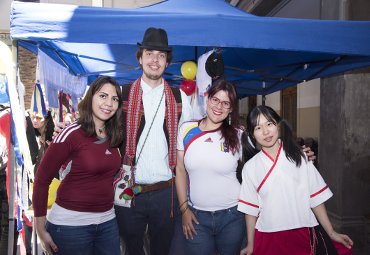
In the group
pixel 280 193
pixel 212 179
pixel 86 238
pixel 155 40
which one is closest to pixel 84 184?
pixel 86 238

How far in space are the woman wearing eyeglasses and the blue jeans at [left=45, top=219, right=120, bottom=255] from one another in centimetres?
51

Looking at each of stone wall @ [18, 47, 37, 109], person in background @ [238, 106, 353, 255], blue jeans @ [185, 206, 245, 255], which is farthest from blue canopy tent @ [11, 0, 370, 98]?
stone wall @ [18, 47, 37, 109]

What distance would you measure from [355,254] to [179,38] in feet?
14.3

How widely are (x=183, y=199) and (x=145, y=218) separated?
0.32 metres

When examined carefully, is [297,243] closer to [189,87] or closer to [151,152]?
[151,152]

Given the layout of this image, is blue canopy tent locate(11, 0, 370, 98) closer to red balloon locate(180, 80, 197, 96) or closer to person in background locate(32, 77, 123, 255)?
person in background locate(32, 77, 123, 255)

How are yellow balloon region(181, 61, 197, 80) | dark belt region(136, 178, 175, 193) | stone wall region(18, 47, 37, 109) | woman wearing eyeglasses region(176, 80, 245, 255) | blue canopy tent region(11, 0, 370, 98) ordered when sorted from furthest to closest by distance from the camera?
stone wall region(18, 47, 37, 109)
yellow balloon region(181, 61, 197, 80)
blue canopy tent region(11, 0, 370, 98)
dark belt region(136, 178, 175, 193)
woman wearing eyeglasses region(176, 80, 245, 255)

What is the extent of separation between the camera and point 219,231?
7.90 ft

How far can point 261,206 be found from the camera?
2393 mm

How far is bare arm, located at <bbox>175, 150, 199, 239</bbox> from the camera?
2416mm

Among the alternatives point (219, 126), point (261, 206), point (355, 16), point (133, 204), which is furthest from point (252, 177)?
point (355, 16)

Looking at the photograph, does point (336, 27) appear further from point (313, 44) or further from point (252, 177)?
point (252, 177)

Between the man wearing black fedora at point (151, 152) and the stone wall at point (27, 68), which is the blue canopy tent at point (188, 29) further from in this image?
the stone wall at point (27, 68)

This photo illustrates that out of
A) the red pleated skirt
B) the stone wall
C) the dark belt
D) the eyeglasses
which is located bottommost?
the red pleated skirt
